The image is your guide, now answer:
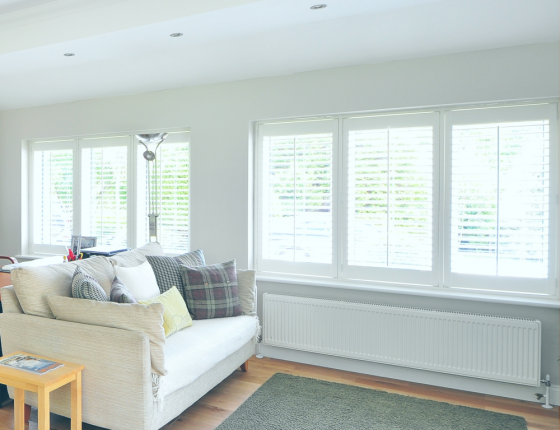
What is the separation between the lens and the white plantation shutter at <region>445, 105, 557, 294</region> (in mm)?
2955

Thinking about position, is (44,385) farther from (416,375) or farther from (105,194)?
(105,194)

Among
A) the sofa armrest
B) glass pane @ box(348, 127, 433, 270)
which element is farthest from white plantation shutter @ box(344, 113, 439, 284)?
the sofa armrest

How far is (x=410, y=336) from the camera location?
3.18 meters

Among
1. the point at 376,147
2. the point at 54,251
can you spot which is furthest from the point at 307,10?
the point at 54,251

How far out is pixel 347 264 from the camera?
3535 mm

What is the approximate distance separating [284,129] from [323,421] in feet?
7.59

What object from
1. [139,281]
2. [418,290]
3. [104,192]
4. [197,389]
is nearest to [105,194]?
[104,192]

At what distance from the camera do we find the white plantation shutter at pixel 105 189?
14.7ft

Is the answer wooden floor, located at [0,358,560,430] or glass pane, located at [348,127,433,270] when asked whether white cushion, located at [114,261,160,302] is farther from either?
glass pane, located at [348,127,433,270]

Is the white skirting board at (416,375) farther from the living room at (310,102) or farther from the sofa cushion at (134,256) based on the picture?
the sofa cushion at (134,256)

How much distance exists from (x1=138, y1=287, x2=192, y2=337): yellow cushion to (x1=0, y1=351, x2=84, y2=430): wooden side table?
565 millimetres

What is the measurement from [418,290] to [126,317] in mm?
2104

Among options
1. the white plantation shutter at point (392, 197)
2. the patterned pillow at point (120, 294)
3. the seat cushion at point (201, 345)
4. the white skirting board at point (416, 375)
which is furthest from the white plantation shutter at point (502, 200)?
the patterned pillow at point (120, 294)

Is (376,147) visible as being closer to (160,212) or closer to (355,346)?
(355,346)
